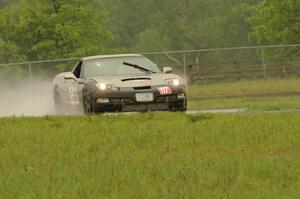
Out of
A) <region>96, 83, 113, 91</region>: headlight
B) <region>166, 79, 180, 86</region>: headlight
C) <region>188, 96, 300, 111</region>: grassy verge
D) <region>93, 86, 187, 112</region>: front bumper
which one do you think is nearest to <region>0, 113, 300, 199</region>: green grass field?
<region>93, 86, 187, 112</region>: front bumper

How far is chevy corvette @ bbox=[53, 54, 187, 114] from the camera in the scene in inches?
643

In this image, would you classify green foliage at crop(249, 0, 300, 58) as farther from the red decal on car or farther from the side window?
the red decal on car

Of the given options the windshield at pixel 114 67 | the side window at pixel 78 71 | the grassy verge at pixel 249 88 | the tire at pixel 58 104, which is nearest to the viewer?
the windshield at pixel 114 67

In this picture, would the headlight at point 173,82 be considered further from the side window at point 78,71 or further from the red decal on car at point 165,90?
the side window at point 78,71

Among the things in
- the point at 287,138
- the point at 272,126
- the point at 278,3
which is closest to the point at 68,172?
the point at 287,138

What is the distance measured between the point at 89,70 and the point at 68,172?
375 inches

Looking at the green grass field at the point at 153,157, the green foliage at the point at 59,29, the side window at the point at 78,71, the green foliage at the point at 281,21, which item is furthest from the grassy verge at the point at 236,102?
the green foliage at the point at 281,21

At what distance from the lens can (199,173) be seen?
8.11 meters

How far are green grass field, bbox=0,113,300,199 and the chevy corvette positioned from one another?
1.82 metres

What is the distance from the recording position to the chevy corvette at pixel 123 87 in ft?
53.6

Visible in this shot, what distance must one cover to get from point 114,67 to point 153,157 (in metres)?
8.37

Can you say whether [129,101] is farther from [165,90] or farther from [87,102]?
[87,102]

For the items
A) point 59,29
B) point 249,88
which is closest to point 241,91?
point 249,88

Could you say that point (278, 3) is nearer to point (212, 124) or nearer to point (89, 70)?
point (89, 70)
